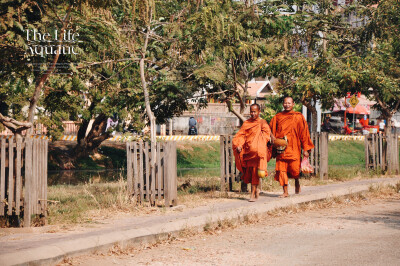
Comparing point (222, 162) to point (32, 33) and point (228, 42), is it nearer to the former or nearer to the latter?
point (228, 42)

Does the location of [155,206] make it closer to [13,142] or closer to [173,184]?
[173,184]

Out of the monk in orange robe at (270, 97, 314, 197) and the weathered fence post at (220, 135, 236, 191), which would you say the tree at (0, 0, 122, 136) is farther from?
the monk in orange robe at (270, 97, 314, 197)

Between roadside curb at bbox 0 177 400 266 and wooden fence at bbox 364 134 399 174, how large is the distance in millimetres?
7507

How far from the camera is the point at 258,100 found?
4869 cm

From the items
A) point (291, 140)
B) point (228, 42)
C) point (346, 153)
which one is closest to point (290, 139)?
point (291, 140)

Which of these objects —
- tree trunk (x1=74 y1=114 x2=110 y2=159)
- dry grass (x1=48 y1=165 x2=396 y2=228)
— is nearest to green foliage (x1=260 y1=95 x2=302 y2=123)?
tree trunk (x1=74 y1=114 x2=110 y2=159)

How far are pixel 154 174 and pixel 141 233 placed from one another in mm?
2898

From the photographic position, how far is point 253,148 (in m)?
11.6

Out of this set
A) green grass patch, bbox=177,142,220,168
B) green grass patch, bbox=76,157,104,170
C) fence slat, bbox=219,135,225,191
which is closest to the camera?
fence slat, bbox=219,135,225,191

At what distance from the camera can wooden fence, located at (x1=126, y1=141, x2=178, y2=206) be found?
1030 centimetres

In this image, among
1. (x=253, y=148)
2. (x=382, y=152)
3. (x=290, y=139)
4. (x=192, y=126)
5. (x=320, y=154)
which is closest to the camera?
(x=253, y=148)

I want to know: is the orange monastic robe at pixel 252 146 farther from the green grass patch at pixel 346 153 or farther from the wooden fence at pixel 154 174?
the green grass patch at pixel 346 153

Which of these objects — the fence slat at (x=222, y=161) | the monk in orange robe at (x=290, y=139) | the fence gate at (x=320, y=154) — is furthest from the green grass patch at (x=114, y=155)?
the monk in orange robe at (x=290, y=139)

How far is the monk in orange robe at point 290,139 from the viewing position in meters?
12.4
